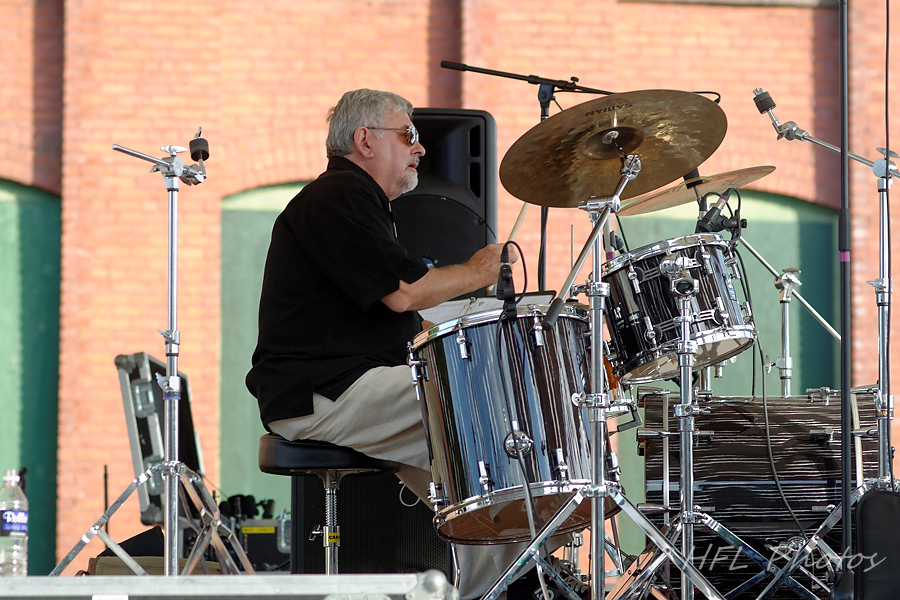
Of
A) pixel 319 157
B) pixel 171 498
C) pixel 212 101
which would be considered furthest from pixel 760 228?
pixel 171 498

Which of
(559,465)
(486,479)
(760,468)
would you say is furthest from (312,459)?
(760,468)

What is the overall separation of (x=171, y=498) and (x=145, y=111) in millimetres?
3723

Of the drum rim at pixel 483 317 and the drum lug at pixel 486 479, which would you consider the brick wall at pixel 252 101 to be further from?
the drum lug at pixel 486 479

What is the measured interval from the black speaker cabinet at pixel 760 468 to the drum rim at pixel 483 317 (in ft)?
3.20

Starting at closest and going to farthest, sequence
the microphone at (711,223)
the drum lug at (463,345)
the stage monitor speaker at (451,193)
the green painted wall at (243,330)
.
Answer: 1. the drum lug at (463,345)
2. the microphone at (711,223)
3. the stage monitor speaker at (451,193)
4. the green painted wall at (243,330)

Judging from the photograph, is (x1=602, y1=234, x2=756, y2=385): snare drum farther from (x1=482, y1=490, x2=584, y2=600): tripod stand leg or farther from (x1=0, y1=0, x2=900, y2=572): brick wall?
(x1=0, y1=0, x2=900, y2=572): brick wall

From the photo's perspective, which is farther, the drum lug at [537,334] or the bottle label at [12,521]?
the drum lug at [537,334]

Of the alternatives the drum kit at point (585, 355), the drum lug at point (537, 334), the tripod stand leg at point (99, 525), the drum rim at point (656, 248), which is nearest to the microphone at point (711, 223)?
the drum kit at point (585, 355)

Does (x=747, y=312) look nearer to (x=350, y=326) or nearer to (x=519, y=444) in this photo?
(x=519, y=444)

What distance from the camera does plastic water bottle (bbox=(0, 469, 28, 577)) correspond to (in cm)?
277

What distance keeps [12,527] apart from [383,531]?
6.41 feet

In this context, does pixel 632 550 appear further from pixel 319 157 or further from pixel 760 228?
pixel 319 157

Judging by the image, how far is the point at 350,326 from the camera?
3.69 m

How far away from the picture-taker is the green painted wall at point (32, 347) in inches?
284
